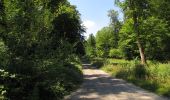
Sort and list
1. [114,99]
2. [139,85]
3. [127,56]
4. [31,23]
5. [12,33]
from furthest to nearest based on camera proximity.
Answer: [127,56], [139,85], [114,99], [31,23], [12,33]

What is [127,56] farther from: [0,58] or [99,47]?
[0,58]

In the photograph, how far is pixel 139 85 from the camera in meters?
26.5

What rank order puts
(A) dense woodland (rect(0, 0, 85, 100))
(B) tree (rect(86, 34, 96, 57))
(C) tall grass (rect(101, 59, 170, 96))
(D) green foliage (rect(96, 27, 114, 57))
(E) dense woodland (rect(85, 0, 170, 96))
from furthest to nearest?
(B) tree (rect(86, 34, 96, 57)) < (D) green foliage (rect(96, 27, 114, 57)) < (E) dense woodland (rect(85, 0, 170, 96)) < (C) tall grass (rect(101, 59, 170, 96)) < (A) dense woodland (rect(0, 0, 85, 100))

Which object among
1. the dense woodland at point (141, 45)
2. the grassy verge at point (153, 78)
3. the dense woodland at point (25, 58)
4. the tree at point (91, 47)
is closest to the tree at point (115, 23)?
the dense woodland at point (141, 45)

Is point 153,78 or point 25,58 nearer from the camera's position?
point 25,58

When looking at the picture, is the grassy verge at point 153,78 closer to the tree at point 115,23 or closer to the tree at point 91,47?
the tree at point 115,23

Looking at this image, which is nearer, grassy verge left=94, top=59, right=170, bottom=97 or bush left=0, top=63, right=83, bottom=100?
bush left=0, top=63, right=83, bottom=100

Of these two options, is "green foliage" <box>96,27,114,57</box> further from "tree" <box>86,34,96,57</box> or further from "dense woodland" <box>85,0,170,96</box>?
"tree" <box>86,34,96,57</box>

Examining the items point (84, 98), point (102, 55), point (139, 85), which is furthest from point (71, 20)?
point (102, 55)

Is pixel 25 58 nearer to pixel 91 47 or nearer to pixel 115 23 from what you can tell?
pixel 115 23

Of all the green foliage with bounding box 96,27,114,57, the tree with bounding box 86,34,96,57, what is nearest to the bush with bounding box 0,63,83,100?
the green foliage with bounding box 96,27,114,57

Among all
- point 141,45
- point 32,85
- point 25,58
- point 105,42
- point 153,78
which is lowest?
point 153,78

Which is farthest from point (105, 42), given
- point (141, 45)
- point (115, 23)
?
point (141, 45)

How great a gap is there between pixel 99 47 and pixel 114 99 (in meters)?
108
